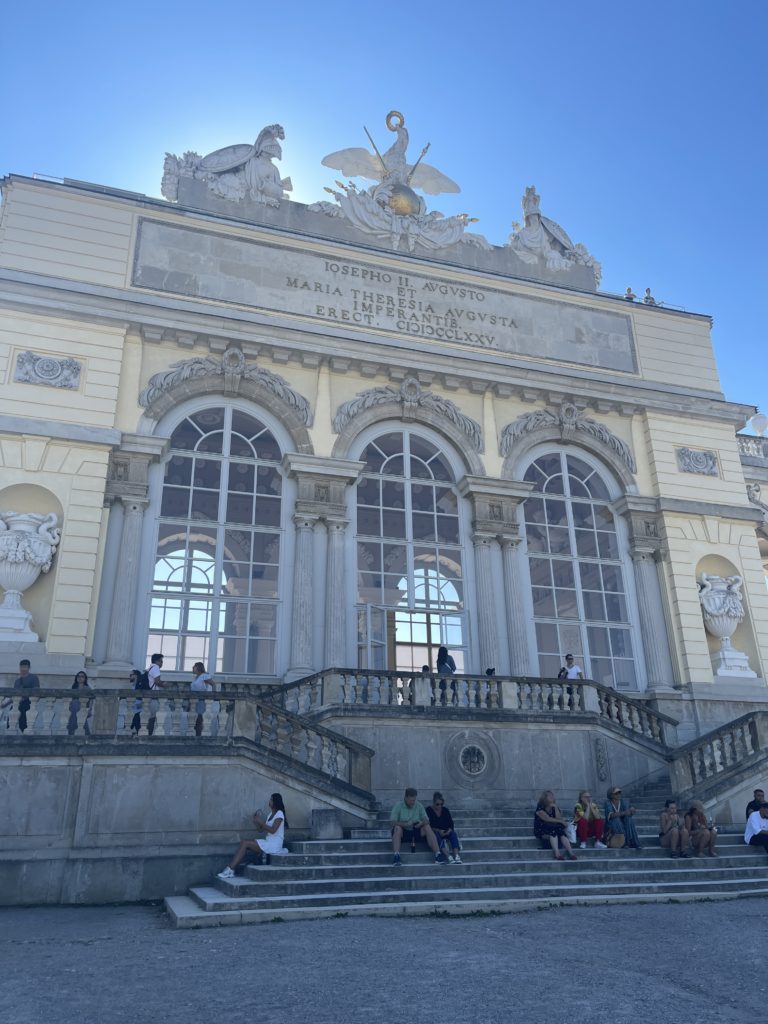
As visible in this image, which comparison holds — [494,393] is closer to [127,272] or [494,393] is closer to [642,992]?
[127,272]

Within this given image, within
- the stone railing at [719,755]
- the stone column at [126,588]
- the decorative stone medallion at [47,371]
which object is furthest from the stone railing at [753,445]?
the decorative stone medallion at [47,371]

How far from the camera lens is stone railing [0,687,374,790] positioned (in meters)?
10.3

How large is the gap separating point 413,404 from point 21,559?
788cm

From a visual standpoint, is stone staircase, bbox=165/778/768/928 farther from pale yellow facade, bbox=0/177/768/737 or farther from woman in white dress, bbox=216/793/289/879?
pale yellow facade, bbox=0/177/768/737

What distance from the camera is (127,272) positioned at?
639 inches

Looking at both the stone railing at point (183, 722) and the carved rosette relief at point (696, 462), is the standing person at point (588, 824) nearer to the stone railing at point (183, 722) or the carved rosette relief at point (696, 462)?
the stone railing at point (183, 722)

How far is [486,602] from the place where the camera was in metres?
16.0

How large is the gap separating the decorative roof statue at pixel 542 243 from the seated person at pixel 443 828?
14041 millimetres

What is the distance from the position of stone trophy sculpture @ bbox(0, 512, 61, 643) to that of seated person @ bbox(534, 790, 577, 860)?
7790 millimetres

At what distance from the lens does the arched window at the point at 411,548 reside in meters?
15.7

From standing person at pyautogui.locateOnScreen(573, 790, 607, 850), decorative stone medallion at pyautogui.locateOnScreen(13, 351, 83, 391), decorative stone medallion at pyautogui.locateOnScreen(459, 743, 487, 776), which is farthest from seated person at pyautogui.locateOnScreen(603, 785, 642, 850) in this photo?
decorative stone medallion at pyautogui.locateOnScreen(13, 351, 83, 391)

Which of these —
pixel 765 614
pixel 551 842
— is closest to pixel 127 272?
pixel 551 842

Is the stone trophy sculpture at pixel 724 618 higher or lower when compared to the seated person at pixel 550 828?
higher

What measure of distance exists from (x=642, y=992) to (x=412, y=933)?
2.35 metres
